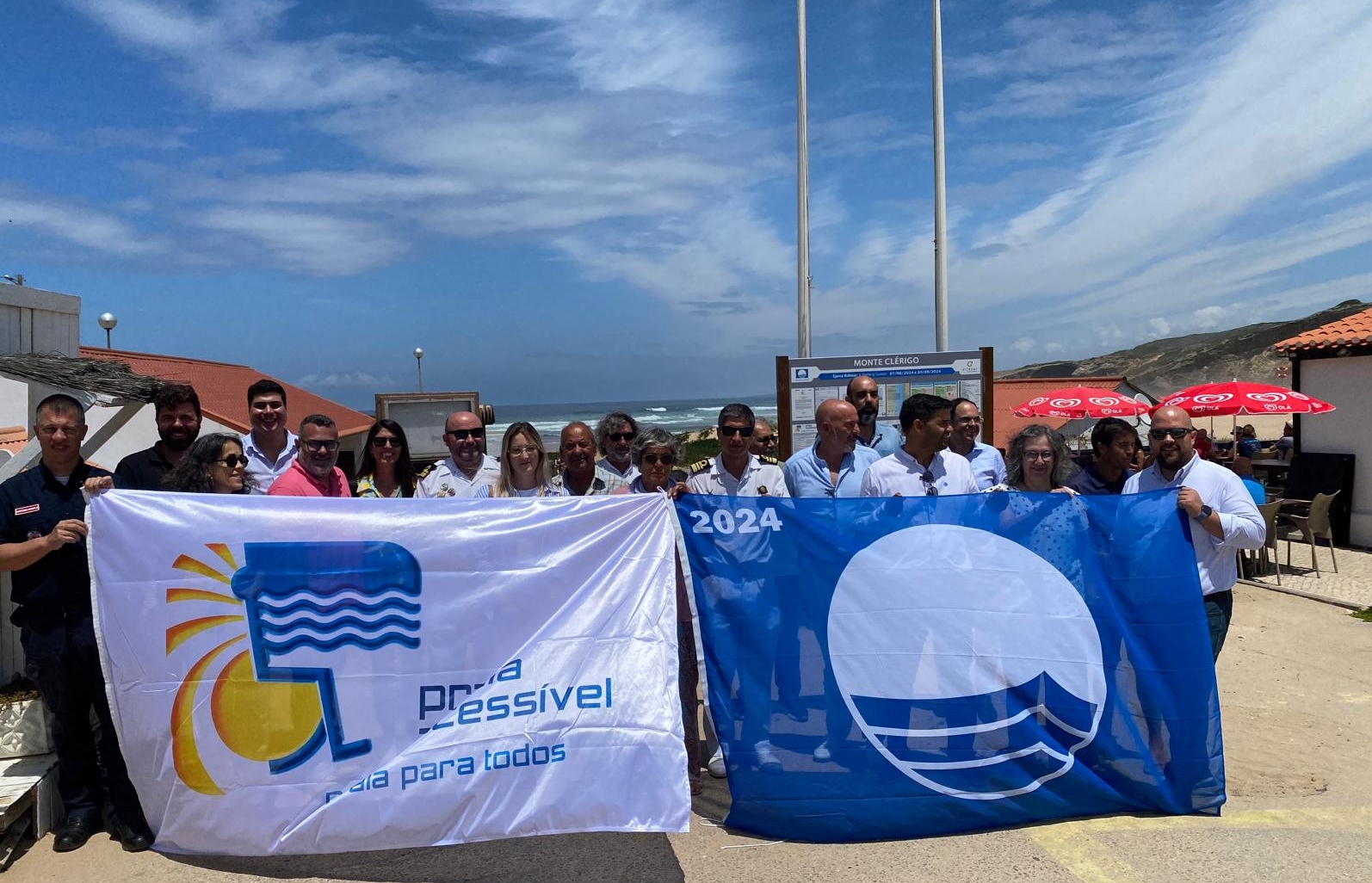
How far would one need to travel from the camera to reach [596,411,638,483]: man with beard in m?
5.03

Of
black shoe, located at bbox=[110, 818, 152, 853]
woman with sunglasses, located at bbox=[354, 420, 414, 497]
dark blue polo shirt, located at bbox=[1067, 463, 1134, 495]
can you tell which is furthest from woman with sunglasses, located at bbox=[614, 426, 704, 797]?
black shoe, located at bbox=[110, 818, 152, 853]

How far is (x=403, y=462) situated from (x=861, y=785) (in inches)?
121

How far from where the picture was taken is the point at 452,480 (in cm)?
490

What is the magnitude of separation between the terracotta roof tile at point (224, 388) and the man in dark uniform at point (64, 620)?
8889mm

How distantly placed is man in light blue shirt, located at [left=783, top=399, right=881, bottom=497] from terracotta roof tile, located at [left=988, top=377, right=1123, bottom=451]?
18944 millimetres

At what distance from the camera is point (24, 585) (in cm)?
361

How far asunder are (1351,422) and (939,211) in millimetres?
6471

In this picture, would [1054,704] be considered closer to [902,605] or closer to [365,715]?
[902,605]

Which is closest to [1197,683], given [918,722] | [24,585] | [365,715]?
[918,722]

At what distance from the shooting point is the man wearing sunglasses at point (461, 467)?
190 inches

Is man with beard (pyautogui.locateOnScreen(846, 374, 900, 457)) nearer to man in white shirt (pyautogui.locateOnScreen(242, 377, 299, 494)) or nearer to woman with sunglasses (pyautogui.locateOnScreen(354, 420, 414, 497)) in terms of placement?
woman with sunglasses (pyautogui.locateOnScreen(354, 420, 414, 497))

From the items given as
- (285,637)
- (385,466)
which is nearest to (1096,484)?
(385,466)

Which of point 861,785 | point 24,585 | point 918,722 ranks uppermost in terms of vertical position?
point 24,585

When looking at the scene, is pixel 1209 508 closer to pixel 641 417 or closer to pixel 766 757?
pixel 766 757
